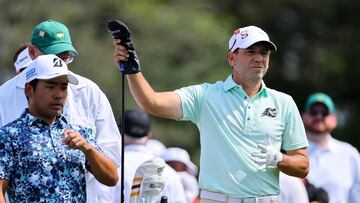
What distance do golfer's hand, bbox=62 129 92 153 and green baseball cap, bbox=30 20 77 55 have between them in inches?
55.9

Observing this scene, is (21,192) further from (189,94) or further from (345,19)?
(345,19)

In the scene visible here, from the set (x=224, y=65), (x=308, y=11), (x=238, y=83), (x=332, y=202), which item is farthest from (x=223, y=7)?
(x=238, y=83)

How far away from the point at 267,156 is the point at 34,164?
6.40 ft

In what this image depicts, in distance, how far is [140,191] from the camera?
30.6 ft

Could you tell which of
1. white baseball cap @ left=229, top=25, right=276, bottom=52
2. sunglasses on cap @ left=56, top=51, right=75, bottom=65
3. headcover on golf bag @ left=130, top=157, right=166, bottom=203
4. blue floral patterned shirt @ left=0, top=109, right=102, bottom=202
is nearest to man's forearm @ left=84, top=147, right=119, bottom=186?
blue floral patterned shirt @ left=0, top=109, right=102, bottom=202

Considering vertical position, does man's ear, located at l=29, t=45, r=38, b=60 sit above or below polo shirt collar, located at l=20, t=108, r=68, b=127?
above

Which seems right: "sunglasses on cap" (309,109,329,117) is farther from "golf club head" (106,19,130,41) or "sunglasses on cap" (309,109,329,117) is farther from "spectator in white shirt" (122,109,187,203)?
"golf club head" (106,19,130,41)

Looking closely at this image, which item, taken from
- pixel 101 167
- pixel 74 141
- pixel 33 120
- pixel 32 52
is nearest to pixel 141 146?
pixel 32 52

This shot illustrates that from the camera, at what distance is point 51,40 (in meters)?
9.41

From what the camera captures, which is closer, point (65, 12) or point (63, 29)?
point (63, 29)

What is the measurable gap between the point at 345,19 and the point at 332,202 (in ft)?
94.3

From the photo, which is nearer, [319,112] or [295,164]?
[295,164]

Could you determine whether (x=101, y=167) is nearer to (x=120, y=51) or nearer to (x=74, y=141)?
(x=74, y=141)

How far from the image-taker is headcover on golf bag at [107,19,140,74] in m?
8.99
